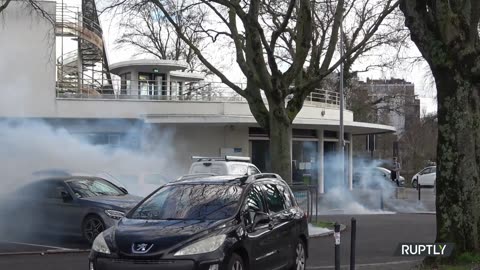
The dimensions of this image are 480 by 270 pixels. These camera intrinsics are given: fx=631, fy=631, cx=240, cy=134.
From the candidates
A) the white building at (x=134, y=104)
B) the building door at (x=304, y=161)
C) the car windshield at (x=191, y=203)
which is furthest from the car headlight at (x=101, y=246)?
the building door at (x=304, y=161)

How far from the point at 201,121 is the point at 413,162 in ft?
135

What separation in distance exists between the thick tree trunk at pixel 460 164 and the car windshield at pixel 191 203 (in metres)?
3.27

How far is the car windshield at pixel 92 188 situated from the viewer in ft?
45.8

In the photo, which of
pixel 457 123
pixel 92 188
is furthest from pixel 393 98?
pixel 457 123

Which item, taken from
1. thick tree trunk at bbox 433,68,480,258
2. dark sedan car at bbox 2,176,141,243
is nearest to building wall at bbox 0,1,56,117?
dark sedan car at bbox 2,176,141,243

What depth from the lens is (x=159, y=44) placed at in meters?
53.8

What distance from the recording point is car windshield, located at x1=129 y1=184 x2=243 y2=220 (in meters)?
8.52

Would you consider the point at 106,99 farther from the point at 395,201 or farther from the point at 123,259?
the point at 123,259

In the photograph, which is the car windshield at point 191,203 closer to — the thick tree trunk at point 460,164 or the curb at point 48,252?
the thick tree trunk at point 460,164

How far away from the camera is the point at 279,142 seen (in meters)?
17.6

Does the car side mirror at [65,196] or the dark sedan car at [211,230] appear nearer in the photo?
the dark sedan car at [211,230]

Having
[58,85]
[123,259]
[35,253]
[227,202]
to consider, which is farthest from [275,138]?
[58,85]

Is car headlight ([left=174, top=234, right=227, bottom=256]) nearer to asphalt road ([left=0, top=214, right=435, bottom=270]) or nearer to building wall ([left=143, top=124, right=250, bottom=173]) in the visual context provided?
asphalt road ([left=0, top=214, right=435, bottom=270])

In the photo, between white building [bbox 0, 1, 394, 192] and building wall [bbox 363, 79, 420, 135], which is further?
building wall [bbox 363, 79, 420, 135]
